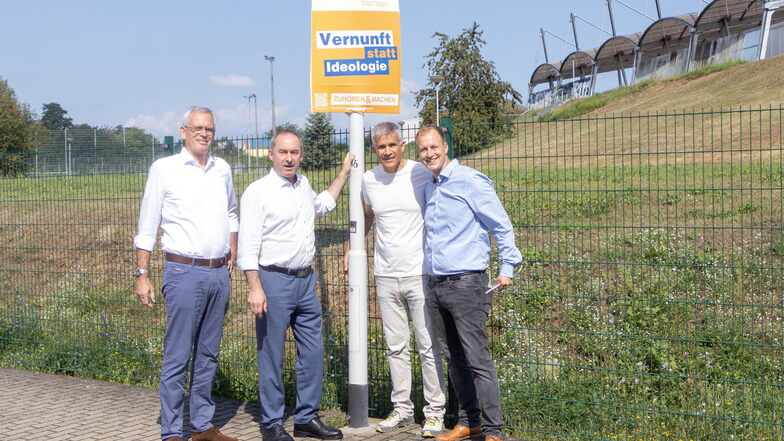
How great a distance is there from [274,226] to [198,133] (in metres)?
0.80

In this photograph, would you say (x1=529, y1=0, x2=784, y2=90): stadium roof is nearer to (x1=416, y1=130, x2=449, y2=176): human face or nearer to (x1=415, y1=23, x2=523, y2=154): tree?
(x1=415, y1=23, x2=523, y2=154): tree

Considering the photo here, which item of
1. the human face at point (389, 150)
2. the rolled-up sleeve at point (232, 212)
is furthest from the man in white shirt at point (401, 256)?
the rolled-up sleeve at point (232, 212)

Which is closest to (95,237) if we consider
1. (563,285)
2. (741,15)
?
(563,285)

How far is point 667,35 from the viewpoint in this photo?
56969mm

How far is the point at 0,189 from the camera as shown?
8797 mm

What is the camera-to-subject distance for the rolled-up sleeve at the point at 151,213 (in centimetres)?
536

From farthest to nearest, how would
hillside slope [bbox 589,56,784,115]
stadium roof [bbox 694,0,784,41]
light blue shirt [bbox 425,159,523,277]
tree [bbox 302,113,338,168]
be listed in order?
1. stadium roof [bbox 694,0,784,41]
2. hillside slope [bbox 589,56,784,115]
3. tree [bbox 302,113,338,168]
4. light blue shirt [bbox 425,159,523,277]

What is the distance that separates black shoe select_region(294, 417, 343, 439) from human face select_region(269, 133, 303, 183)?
1.76m

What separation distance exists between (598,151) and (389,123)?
152 cm

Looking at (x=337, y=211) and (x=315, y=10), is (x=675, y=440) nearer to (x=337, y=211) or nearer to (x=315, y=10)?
(x=337, y=211)

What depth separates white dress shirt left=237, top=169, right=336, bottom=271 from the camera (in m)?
5.45

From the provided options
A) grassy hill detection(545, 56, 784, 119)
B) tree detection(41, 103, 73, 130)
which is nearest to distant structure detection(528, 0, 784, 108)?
grassy hill detection(545, 56, 784, 119)

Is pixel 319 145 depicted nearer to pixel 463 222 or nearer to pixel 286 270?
pixel 286 270

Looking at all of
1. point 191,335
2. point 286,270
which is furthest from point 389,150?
point 191,335
